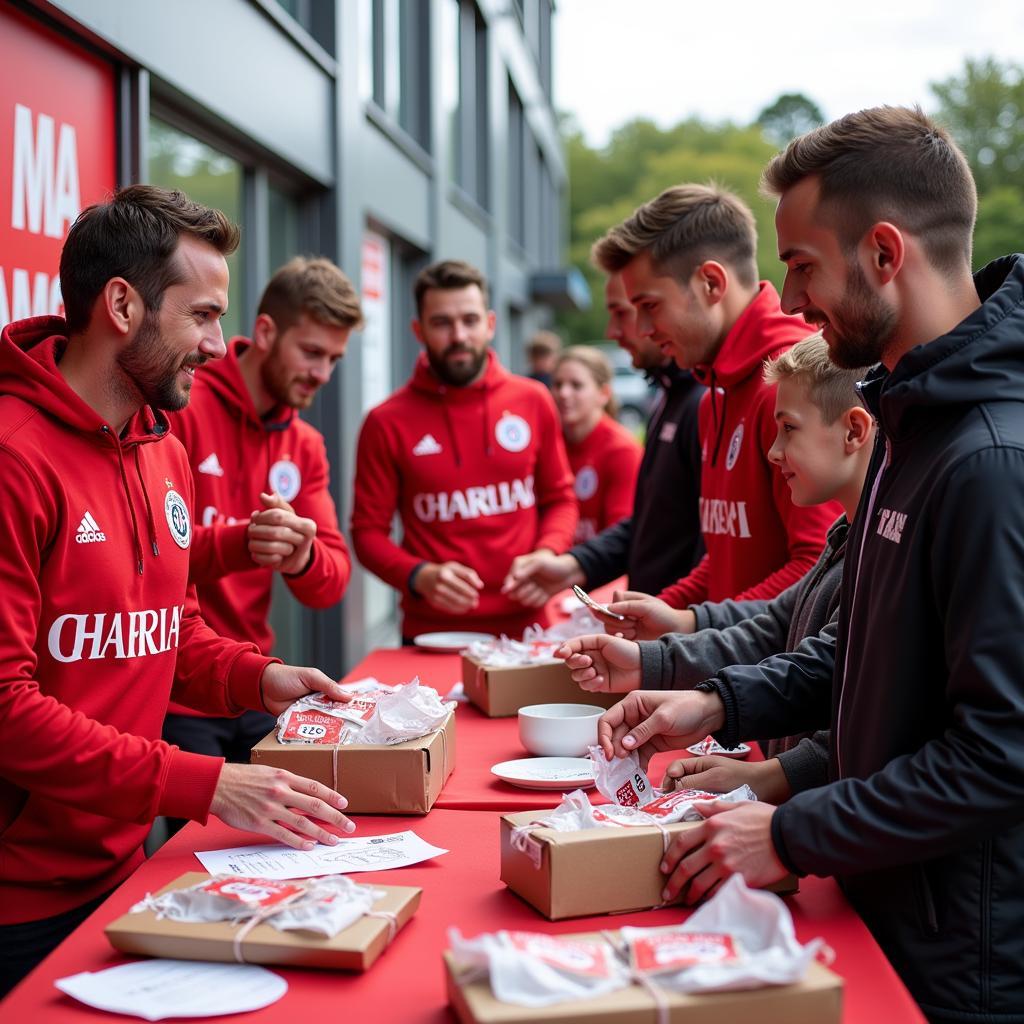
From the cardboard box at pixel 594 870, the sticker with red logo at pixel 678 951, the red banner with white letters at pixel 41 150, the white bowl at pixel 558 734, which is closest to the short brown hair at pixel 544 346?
the red banner with white letters at pixel 41 150

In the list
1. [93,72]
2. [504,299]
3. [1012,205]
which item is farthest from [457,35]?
[1012,205]

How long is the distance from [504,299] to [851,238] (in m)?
13.6

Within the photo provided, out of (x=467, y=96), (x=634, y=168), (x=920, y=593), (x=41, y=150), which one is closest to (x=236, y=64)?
(x=41, y=150)

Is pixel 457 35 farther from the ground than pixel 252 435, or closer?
farther from the ground

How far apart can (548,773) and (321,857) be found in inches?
22.1

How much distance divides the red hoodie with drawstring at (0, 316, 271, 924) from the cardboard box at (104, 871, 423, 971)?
1.24ft

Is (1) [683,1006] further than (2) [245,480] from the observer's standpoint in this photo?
No

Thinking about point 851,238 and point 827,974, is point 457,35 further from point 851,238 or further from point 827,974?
point 827,974

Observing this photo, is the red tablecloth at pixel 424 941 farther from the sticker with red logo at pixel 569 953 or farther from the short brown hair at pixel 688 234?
the short brown hair at pixel 688 234

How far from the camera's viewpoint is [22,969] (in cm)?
196

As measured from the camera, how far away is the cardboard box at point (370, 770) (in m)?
2.02

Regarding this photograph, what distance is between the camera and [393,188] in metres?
7.63

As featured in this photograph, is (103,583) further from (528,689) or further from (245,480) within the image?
(245,480)

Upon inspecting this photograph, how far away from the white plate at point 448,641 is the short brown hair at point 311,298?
1.03m
